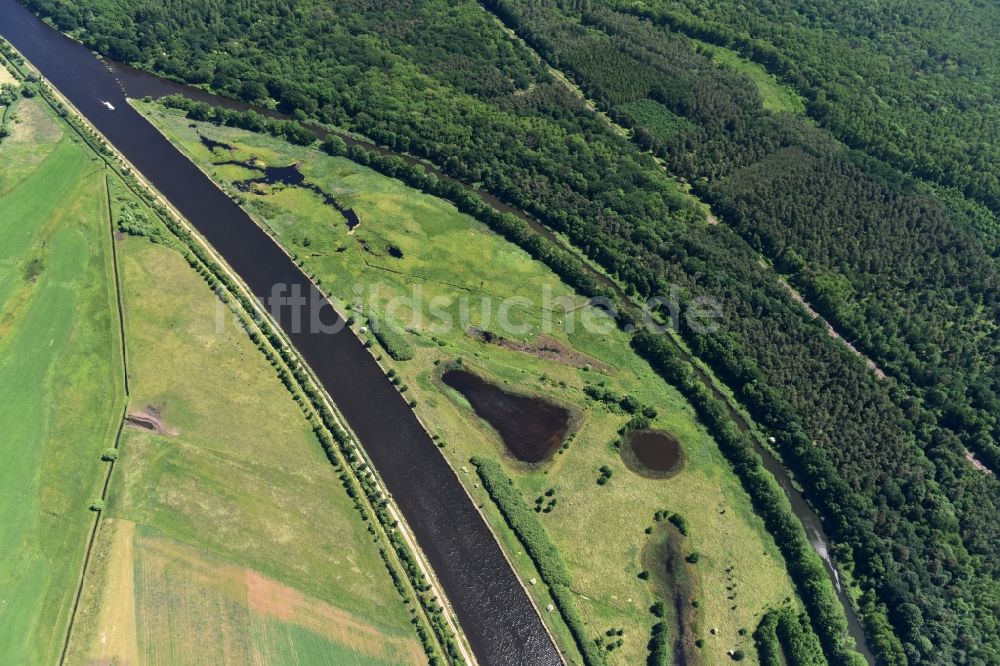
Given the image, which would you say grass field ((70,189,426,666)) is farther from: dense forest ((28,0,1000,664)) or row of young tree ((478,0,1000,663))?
row of young tree ((478,0,1000,663))

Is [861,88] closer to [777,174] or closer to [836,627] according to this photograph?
[777,174]

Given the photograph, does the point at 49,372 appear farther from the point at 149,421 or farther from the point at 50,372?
the point at 149,421

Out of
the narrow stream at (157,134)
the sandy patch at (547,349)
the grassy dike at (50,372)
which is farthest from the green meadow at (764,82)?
the grassy dike at (50,372)

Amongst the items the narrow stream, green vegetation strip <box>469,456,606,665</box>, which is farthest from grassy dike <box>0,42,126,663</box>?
green vegetation strip <box>469,456,606,665</box>

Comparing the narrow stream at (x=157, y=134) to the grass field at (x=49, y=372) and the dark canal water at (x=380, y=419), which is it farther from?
the grass field at (x=49, y=372)

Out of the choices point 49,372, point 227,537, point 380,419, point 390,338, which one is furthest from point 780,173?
point 49,372

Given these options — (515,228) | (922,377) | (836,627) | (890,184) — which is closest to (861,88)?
(890,184)
